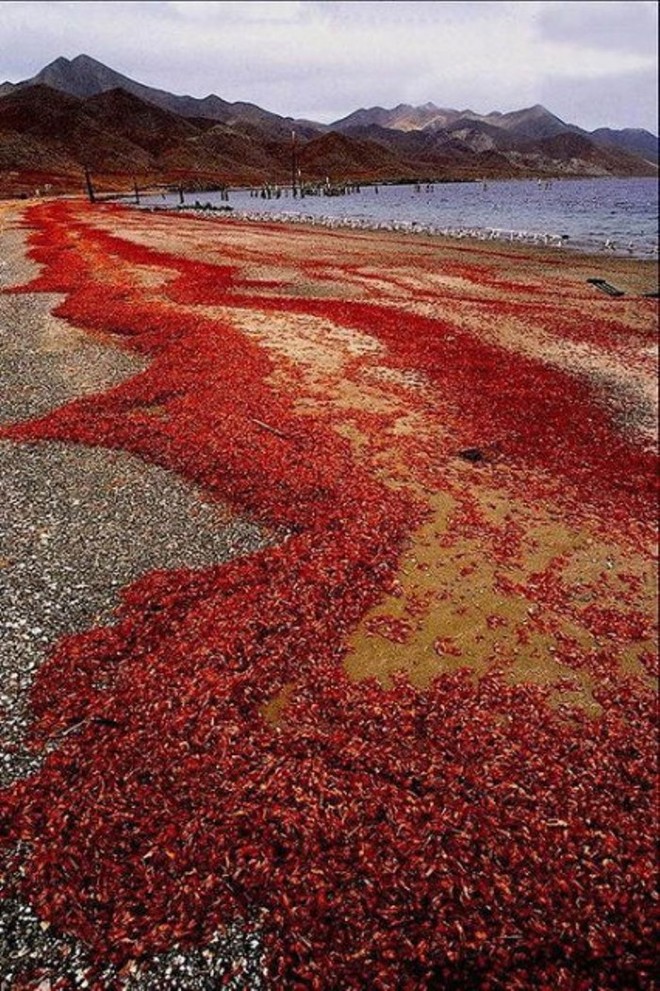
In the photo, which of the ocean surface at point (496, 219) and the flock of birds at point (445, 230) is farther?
the ocean surface at point (496, 219)

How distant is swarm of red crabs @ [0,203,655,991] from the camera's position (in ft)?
23.0

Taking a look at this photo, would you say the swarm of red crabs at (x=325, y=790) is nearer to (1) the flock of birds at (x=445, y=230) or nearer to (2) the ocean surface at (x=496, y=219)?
(2) the ocean surface at (x=496, y=219)

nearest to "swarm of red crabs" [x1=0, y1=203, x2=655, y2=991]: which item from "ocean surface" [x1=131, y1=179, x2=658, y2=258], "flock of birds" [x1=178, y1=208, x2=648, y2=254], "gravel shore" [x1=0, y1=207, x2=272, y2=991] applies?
"gravel shore" [x1=0, y1=207, x2=272, y2=991]

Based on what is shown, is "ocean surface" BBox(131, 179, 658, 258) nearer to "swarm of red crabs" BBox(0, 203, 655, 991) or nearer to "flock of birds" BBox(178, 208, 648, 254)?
"flock of birds" BBox(178, 208, 648, 254)

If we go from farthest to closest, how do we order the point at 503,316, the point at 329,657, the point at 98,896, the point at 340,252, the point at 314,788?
the point at 340,252
the point at 503,316
the point at 329,657
the point at 314,788
the point at 98,896

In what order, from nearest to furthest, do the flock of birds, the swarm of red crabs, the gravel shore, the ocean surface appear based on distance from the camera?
the gravel shore → the swarm of red crabs → the flock of birds → the ocean surface

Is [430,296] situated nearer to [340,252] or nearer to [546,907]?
[340,252]

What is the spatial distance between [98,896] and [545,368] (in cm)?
2624

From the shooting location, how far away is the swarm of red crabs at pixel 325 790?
23.0 feet

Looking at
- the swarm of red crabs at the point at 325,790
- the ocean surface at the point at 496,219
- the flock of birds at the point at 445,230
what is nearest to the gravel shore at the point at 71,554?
the swarm of red crabs at the point at 325,790

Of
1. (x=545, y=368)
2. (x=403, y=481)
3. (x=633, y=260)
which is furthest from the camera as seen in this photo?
(x=633, y=260)

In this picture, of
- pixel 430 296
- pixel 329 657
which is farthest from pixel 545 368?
pixel 329 657

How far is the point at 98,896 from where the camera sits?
280 inches

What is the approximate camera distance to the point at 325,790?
8.63 m
